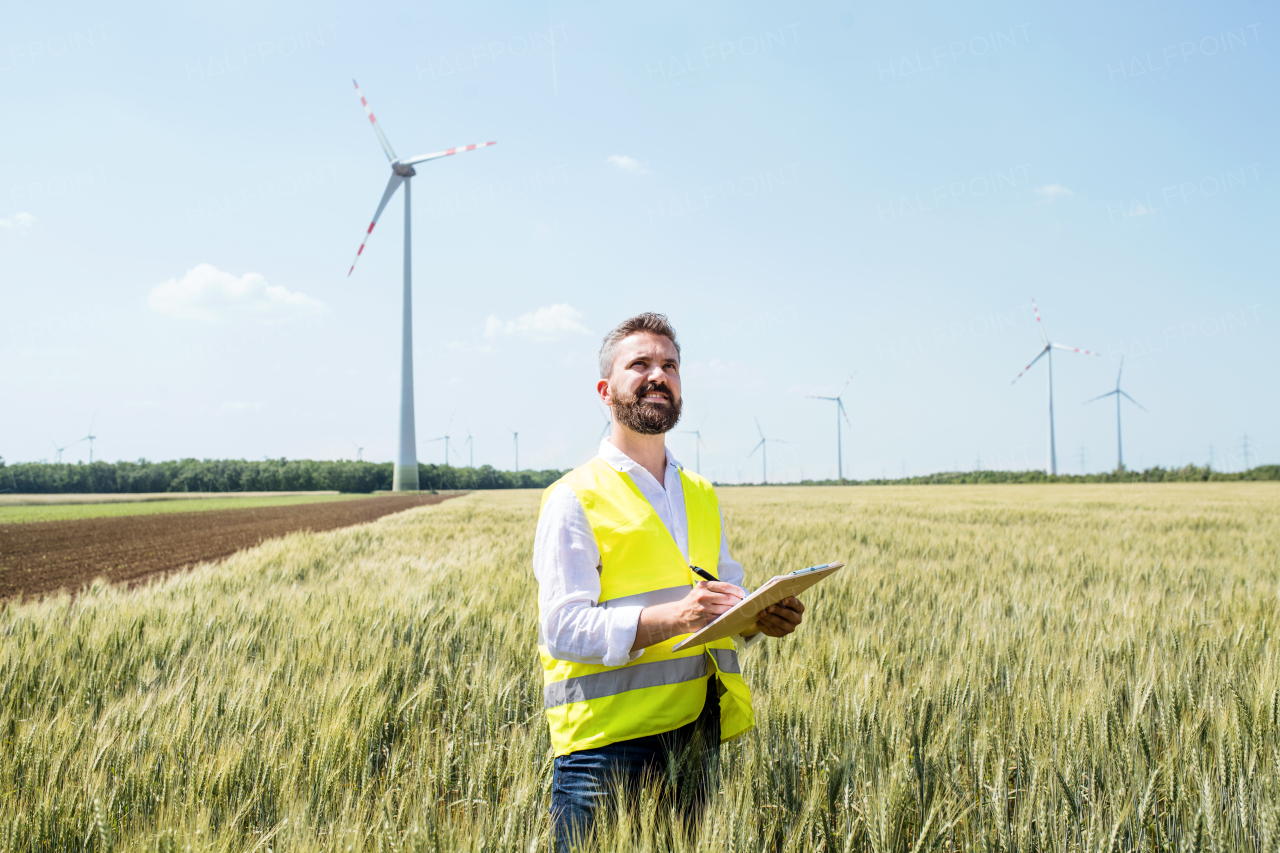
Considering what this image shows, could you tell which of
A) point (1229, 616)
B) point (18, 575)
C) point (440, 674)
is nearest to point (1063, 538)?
point (1229, 616)

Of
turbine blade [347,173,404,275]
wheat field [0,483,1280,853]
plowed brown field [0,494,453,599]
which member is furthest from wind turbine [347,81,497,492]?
wheat field [0,483,1280,853]

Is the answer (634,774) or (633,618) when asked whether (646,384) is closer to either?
(633,618)

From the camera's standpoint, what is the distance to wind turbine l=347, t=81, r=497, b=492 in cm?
4491

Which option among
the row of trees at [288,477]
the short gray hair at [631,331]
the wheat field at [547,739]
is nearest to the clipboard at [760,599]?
the wheat field at [547,739]

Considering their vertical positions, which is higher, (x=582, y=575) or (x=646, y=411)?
(x=646, y=411)

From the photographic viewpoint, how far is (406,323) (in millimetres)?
56656

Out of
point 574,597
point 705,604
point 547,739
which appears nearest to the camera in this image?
point 705,604

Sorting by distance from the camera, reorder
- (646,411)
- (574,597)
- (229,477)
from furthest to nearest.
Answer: (229,477) < (646,411) < (574,597)

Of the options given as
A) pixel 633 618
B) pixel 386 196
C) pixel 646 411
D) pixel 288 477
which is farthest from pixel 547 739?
pixel 288 477

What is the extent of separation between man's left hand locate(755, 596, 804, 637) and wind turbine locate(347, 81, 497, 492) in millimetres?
43906

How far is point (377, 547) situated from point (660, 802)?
1086cm

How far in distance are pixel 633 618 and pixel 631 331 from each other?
1.08m

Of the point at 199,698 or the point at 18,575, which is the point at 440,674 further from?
the point at 18,575

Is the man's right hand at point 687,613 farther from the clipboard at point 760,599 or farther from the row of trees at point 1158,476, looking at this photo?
the row of trees at point 1158,476
